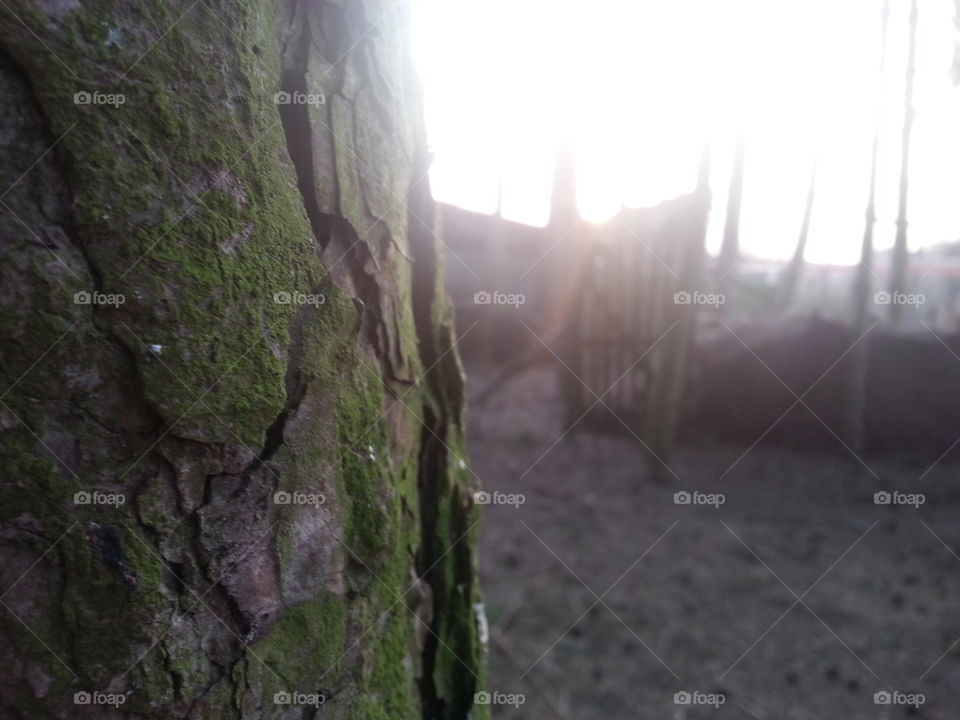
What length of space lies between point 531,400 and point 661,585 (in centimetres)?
510

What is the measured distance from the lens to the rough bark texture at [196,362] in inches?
36.1

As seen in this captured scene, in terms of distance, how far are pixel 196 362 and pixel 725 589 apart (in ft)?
11.3

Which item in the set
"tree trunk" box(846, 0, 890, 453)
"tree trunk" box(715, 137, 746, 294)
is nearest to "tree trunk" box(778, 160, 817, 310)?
"tree trunk" box(715, 137, 746, 294)

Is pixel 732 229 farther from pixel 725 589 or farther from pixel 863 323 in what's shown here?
pixel 725 589

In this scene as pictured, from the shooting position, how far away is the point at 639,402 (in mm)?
6836

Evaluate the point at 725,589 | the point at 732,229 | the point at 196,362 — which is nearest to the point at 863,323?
the point at 725,589

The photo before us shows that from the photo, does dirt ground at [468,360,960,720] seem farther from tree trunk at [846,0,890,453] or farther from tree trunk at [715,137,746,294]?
tree trunk at [715,137,746,294]

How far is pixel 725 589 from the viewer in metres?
3.76

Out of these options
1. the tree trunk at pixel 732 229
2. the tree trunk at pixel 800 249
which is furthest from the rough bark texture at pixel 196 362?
the tree trunk at pixel 800 249

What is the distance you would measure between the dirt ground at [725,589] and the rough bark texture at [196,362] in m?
1.90

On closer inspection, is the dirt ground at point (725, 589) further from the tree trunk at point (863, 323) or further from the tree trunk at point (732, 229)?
the tree trunk at point (732, 229)

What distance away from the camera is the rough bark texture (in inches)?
36.1

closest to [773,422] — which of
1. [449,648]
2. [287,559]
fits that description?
[449,648]

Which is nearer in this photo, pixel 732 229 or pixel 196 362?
pixel 196 362
